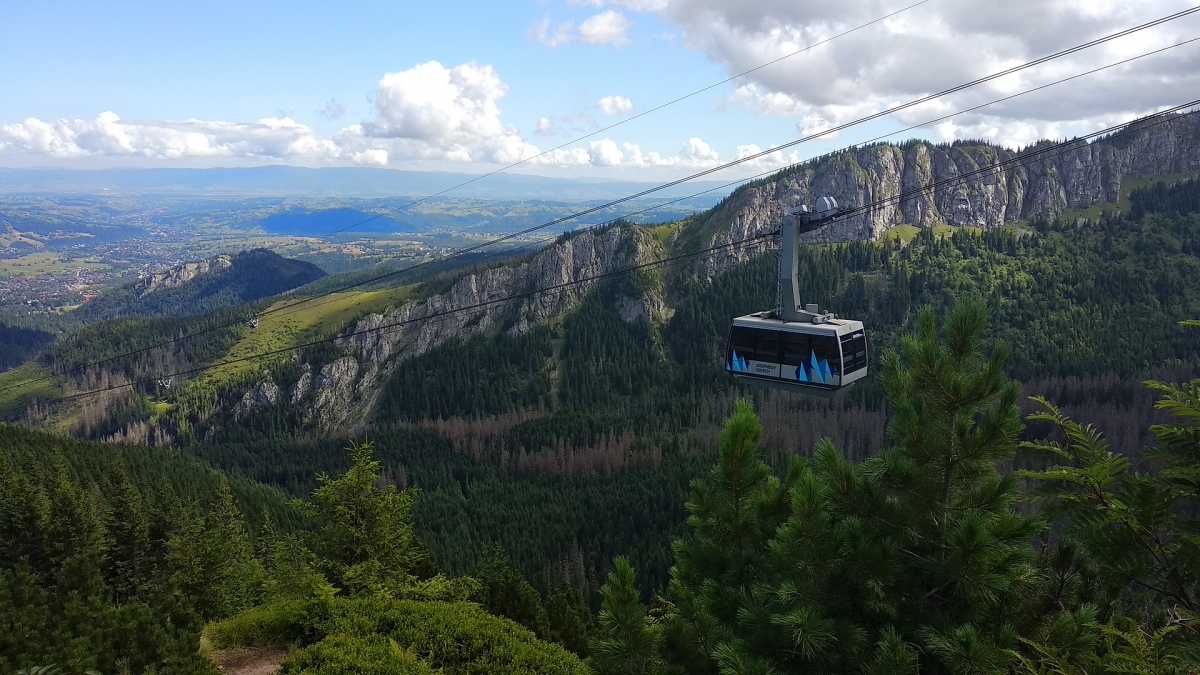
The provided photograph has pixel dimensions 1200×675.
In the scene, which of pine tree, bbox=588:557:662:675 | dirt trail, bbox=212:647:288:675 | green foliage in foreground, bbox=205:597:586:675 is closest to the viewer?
pine tree, bbox=588:557:662:675

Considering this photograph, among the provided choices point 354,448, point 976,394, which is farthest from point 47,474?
point 976,394

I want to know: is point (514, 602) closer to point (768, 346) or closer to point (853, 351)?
point (768, 346)

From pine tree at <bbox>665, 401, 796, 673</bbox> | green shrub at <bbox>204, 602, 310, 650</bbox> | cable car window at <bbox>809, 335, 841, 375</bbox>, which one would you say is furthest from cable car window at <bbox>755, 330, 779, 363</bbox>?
green shrub at <bbox>204, 602, 310, 650</bbox>

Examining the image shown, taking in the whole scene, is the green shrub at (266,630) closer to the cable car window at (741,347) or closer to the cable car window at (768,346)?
the cable car window at (741,347)

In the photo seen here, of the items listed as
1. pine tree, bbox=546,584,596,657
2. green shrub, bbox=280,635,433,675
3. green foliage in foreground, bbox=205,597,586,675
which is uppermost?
green shrub, bbox=280,635,433,675

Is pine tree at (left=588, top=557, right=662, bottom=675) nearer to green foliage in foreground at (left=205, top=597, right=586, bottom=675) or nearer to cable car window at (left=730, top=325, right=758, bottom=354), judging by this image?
green foliage in foreground at (left=205, top=597, right=586, bottom=675)

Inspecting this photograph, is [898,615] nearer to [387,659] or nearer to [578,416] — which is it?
[387,659]

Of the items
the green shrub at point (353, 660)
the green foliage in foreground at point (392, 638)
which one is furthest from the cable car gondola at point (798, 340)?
the green shrub at point (353, 660)

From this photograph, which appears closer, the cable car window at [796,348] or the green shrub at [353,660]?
the green shrub at [353,660]
